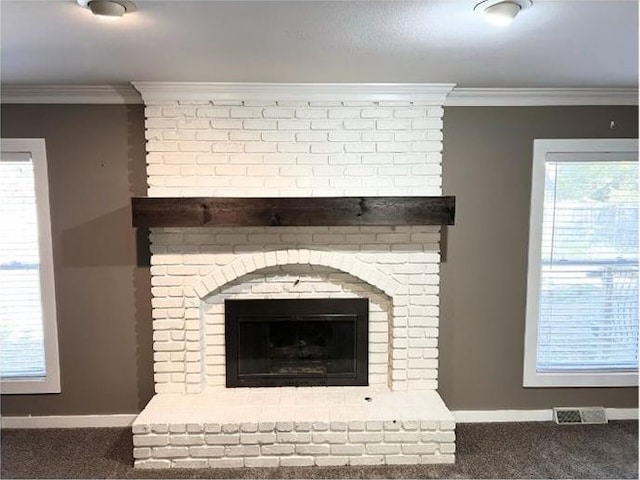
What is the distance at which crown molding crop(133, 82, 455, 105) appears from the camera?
9.25 ft

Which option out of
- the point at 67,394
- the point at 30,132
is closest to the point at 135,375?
the point at 67,394

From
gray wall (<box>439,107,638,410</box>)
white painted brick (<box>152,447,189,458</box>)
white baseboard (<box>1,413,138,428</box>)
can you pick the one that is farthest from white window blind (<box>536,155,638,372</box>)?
white baseboard (<box>1,413,138,428</box>)

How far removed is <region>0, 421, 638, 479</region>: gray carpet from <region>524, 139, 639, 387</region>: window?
0.36 metres

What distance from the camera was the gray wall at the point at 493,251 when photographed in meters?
3.05

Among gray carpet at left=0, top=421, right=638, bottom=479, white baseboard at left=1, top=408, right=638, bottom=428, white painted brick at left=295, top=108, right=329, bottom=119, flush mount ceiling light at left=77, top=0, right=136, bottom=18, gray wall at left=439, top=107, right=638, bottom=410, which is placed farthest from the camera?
white baseboard at left=1, top=408, right=638, bottom=428

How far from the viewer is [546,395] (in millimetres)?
3250

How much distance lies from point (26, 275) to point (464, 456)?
3.01 meters

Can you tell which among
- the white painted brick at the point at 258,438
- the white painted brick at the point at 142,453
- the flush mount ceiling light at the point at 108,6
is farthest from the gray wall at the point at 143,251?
the flush mount ceiling light at the point at 108,6

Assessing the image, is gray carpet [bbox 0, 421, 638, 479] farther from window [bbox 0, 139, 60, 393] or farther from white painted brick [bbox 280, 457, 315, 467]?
window [bbox 0, 139, 60, 393]

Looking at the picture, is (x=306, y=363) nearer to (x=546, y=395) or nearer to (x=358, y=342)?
(x=358, y=342)

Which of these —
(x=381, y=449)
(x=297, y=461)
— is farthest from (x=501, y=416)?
(x=297, y=461)

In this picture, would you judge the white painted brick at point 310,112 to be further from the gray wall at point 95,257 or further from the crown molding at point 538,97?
the gray wall at point 95,257

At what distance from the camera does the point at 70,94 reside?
292 cm

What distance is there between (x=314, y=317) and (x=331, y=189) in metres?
0.86
